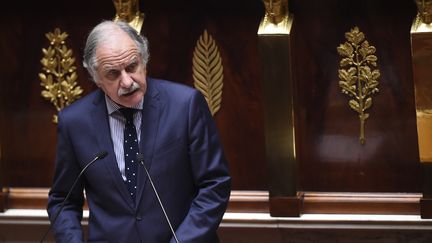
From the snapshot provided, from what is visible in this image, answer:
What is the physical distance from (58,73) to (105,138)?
1182 millimetres

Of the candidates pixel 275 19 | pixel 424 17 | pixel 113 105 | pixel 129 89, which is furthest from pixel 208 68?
pixel 129 89

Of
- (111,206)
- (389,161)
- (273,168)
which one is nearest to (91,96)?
(111,206)

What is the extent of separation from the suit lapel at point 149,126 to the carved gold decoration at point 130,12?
0.91m

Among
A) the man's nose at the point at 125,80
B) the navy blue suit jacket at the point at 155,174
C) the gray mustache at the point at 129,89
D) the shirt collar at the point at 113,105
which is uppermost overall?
the man's nose at the point at 125,80

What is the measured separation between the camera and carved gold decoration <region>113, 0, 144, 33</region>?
351 cm

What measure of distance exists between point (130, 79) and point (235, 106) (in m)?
1.13

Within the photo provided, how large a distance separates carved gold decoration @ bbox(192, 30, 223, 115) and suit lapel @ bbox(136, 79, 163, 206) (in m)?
0.92

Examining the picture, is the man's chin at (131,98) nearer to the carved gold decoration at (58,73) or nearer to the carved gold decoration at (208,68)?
the carved gold decoration at (208,68)

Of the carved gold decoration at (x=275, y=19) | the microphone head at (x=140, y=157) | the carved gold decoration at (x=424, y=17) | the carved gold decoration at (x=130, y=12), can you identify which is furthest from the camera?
the carved gold decoration at (x=130, y=12)

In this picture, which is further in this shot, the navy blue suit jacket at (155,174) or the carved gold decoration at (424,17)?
the carved gold decoration at (424,17)

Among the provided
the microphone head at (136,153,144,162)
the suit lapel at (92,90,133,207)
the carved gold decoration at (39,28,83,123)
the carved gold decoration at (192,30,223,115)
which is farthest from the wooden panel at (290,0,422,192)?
the microphone head at (136,153,144,162)

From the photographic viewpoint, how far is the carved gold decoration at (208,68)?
3.57 meters

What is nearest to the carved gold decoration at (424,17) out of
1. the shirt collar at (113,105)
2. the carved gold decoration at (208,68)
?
the carved gold decoration at (208,68)

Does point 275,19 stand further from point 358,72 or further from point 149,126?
point 149,126
